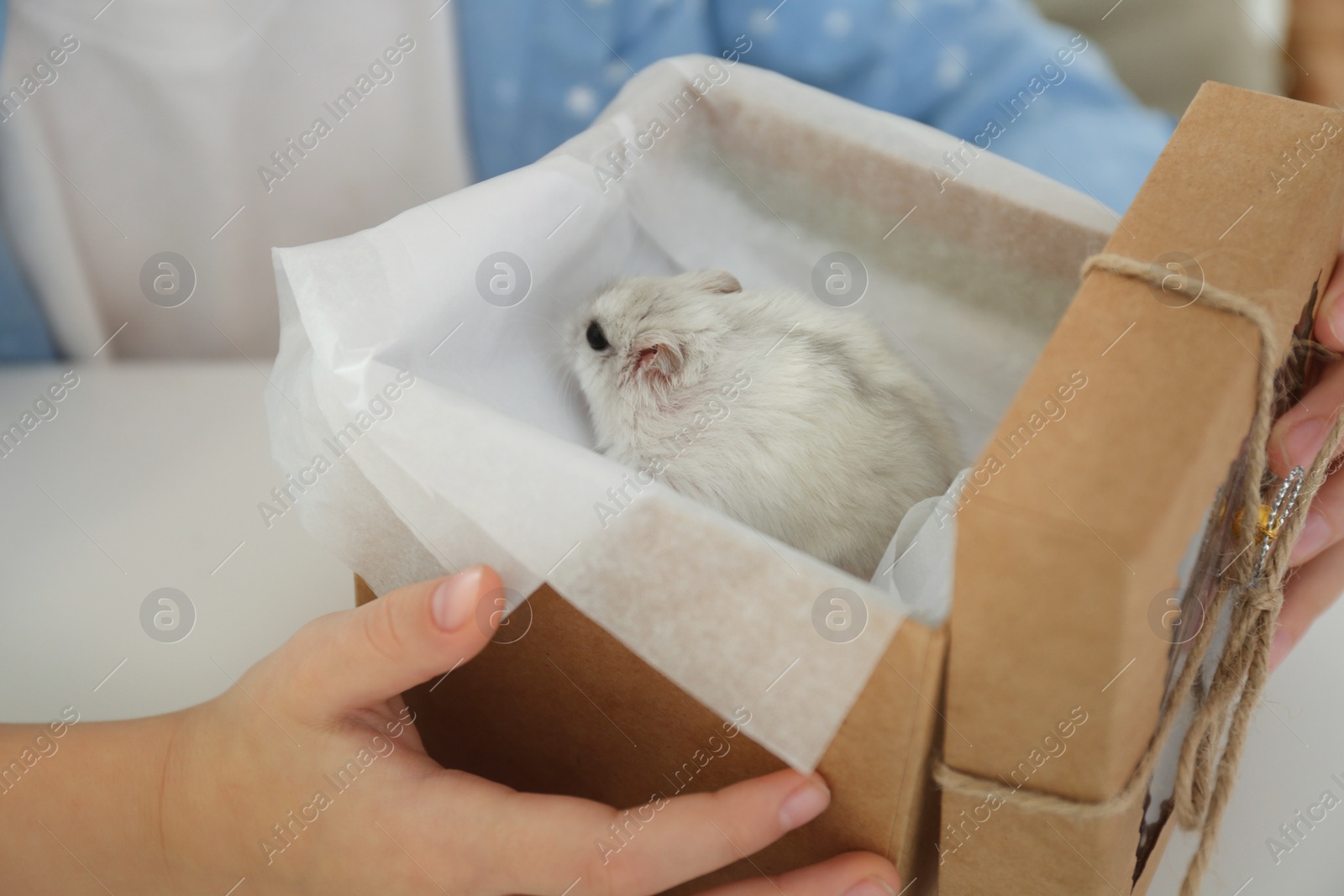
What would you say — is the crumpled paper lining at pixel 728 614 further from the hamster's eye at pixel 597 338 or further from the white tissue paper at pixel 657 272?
the hamster's eye at pixel 597 338

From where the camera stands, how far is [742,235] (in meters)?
1.07

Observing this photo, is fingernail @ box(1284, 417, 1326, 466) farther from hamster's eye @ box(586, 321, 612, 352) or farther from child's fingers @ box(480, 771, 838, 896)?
hamster's eye @ box(586, 321, 612, 352)

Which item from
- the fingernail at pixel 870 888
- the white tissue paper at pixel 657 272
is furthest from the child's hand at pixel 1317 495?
the fingernail at pixel 870 888

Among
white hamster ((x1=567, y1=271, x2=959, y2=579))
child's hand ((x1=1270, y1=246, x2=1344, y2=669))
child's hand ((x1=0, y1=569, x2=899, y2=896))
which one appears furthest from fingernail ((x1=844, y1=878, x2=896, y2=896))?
child's hand ((x1=1270, y1=246, x2=1344, y2=669))

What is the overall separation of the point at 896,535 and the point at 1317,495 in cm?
36

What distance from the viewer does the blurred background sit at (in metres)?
0.88

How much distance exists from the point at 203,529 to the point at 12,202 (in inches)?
17.2

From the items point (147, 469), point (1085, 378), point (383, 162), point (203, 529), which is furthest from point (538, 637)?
point (383, 162)

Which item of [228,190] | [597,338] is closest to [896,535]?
[597,338]

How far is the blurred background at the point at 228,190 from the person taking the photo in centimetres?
88

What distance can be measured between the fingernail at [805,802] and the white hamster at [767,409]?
0.22 m

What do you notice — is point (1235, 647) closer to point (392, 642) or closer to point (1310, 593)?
point (1310, 593)

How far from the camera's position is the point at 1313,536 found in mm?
742

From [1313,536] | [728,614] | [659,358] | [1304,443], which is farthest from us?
[659,358]
